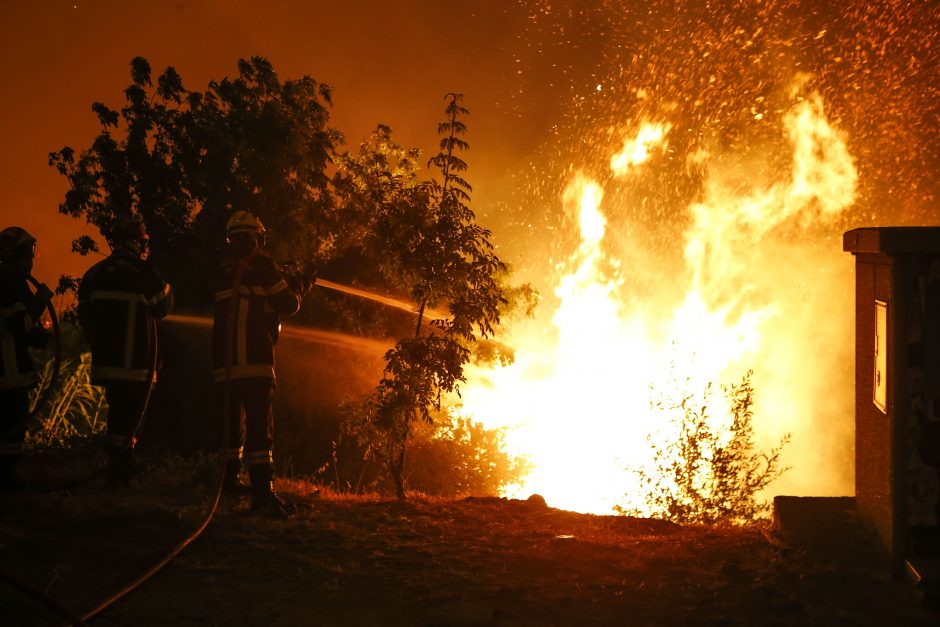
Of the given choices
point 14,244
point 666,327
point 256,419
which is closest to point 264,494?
point 256,419

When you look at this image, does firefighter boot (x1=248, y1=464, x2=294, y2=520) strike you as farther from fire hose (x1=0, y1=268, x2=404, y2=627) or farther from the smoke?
the smoke

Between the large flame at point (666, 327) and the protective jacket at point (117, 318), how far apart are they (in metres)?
5.74

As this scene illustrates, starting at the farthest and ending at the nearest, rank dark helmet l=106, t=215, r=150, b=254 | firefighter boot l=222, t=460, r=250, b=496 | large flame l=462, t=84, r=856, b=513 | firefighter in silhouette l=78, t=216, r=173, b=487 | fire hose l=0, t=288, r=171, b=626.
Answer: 1. large flame l=462, t=84, r=856, b=513
2. firefighter boot l=222, t=460, r=250, b=496
3. dark helmet l=106, t=215, r=150, b=254
4. firefighter in silhouette l=78, t=216, r=173, b=487
5. fire hose l=0, t=288, r=171, b=626

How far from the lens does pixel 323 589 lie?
5.33 meters

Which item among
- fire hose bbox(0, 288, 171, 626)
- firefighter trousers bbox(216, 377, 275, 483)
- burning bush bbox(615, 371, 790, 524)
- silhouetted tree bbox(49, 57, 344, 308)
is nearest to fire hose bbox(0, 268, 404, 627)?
fire hose bbox(0, 288, 171, 626)

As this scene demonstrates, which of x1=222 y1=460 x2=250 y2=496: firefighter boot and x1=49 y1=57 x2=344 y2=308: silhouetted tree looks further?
x1=49 y1=57 x2=344 y2=308: silhouetted tree

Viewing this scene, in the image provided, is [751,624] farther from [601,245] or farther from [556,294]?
[601,245]

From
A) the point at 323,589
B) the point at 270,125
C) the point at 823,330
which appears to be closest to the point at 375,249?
the point at 323,589

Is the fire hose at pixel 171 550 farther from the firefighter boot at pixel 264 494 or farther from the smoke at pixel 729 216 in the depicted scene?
the smoke at pixel 729 216

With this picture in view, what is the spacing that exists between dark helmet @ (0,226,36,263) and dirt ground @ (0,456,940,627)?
82.7 inches

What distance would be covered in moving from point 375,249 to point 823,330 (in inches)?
1223

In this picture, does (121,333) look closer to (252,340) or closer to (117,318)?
(117,318)

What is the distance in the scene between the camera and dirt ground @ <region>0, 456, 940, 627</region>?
4934 mm

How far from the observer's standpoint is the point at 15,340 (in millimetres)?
7219
